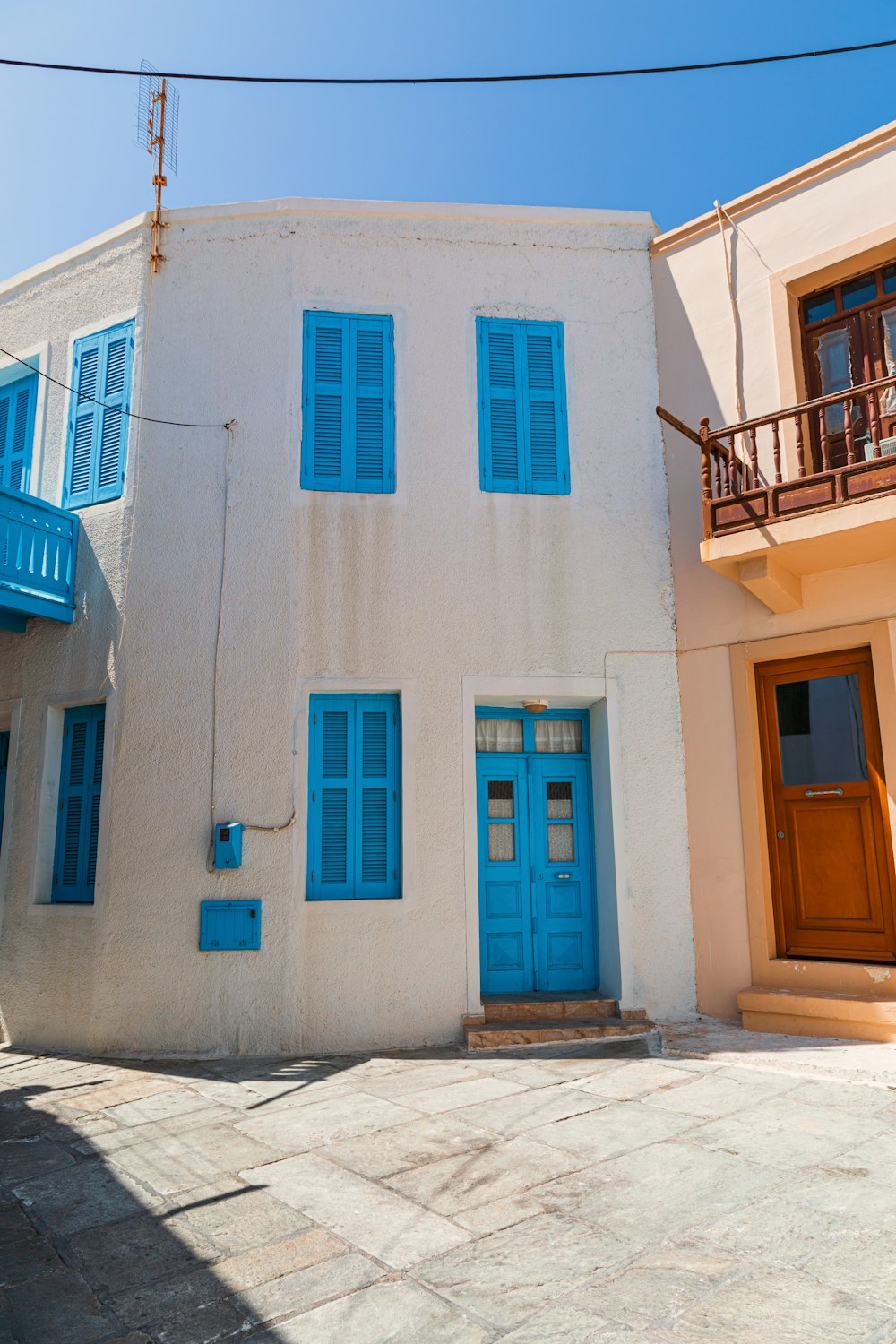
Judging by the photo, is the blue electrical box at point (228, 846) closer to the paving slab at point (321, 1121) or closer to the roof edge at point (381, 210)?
the paving slab at point (321, 1121)

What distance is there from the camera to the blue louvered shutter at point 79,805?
7633 mm

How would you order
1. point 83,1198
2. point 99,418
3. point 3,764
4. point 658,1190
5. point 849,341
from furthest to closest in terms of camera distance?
point 3,764, point 99,418, point 849,341, point 83,1198, point 658,1190

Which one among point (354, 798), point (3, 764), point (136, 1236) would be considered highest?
point (3, 764)

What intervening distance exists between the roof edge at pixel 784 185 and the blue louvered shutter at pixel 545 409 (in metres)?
1.28

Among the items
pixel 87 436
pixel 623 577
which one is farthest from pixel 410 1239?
pixel 87 436

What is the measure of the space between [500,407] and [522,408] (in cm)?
19

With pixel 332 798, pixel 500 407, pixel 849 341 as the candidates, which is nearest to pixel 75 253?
pixel 500 407

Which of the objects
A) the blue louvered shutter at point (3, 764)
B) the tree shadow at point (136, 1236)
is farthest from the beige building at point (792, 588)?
the blue louvered shutter at point (3, 764)

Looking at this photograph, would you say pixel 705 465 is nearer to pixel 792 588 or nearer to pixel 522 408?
pixel 792 588

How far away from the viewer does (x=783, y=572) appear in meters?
7.00

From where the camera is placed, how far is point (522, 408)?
26.6ft

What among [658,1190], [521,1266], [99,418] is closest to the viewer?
[521,1266]

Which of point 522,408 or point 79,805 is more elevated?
point 522,408

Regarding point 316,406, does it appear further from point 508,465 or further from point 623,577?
point 623,577
